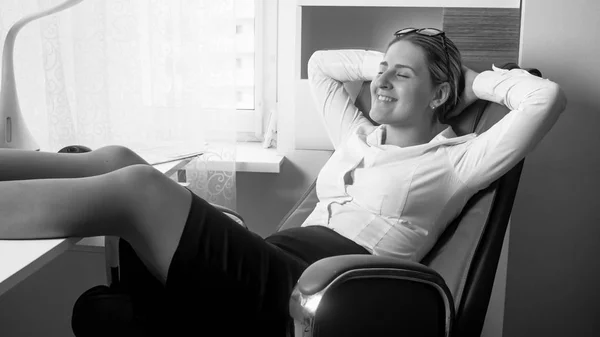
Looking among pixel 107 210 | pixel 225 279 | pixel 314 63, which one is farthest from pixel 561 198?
pixel 107 210

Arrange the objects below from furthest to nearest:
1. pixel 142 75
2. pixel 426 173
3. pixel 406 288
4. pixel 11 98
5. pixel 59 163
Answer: pixel 142 75 < pixel 11 98 < pixel 426 173 < pixel 59 163 < pixel 406 288

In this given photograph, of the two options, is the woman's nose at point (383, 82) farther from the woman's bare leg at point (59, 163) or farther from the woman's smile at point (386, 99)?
the woman's bare leg at point (59, 163)

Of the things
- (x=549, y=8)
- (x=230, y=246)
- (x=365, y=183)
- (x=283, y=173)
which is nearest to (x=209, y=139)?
(x=283, y=173)

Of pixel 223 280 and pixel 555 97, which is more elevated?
pixel 555 97

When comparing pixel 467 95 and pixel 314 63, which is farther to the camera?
pixel 314 63

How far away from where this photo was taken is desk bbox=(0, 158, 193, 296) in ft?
3.20

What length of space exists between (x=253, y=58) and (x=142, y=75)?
44 cm

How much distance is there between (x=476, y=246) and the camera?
153 centimetres

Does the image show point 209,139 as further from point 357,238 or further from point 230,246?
point 230,246

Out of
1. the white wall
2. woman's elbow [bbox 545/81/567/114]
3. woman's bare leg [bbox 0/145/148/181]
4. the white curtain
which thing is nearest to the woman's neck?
woman's elbow [bbox 545/81/567/114]

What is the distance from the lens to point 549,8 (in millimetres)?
2127

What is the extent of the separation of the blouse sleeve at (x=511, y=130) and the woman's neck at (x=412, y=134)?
0.17 m

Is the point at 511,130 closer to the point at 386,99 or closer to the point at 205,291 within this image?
the point at 386,99

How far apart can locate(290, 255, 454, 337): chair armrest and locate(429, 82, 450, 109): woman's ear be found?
2.11ft
